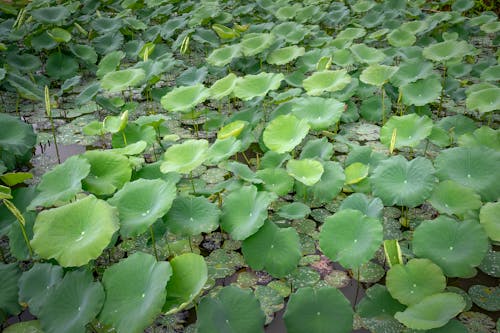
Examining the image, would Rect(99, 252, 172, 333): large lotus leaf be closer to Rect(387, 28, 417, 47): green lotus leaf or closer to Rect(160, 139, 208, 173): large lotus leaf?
Rect(160, 139, 208, 173): large lotus leaf

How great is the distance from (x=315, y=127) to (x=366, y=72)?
73 cm

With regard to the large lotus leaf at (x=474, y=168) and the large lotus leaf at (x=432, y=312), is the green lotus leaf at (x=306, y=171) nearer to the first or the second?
the large lotus leaf at (x=474, y=168)

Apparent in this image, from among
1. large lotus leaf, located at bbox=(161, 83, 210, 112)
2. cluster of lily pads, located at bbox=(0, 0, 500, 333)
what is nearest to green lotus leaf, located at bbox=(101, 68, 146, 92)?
cluster of lily pads, located at bbox=(0, 0, 500, 333)

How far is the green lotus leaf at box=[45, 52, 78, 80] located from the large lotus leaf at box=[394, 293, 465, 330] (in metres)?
3.58

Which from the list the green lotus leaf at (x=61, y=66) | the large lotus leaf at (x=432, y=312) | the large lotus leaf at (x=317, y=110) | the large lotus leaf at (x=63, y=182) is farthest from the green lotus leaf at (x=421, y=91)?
the green lotus leaf at (x=61, y=66)

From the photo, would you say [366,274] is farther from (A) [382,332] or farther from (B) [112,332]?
(B) [112,332]

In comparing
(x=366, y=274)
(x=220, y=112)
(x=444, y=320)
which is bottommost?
(x=220, y=112)

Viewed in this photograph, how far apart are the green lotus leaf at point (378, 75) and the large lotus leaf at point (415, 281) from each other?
160 centimetres

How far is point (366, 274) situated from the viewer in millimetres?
2088

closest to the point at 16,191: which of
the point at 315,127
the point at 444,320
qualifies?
the point at 315,127

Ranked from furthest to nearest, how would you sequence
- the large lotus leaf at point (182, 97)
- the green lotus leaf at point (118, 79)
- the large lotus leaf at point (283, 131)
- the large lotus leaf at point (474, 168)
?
the green lotus leaf at point (118, 79)
the large lotus leaf at point (182, 97)
the large lotus leaf at point (283, 131)
the large lotus leaf at point (474, 168)

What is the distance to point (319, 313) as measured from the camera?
5.52 ft

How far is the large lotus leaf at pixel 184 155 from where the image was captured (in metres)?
2.28

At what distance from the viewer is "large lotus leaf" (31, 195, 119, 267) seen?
5.66ft
